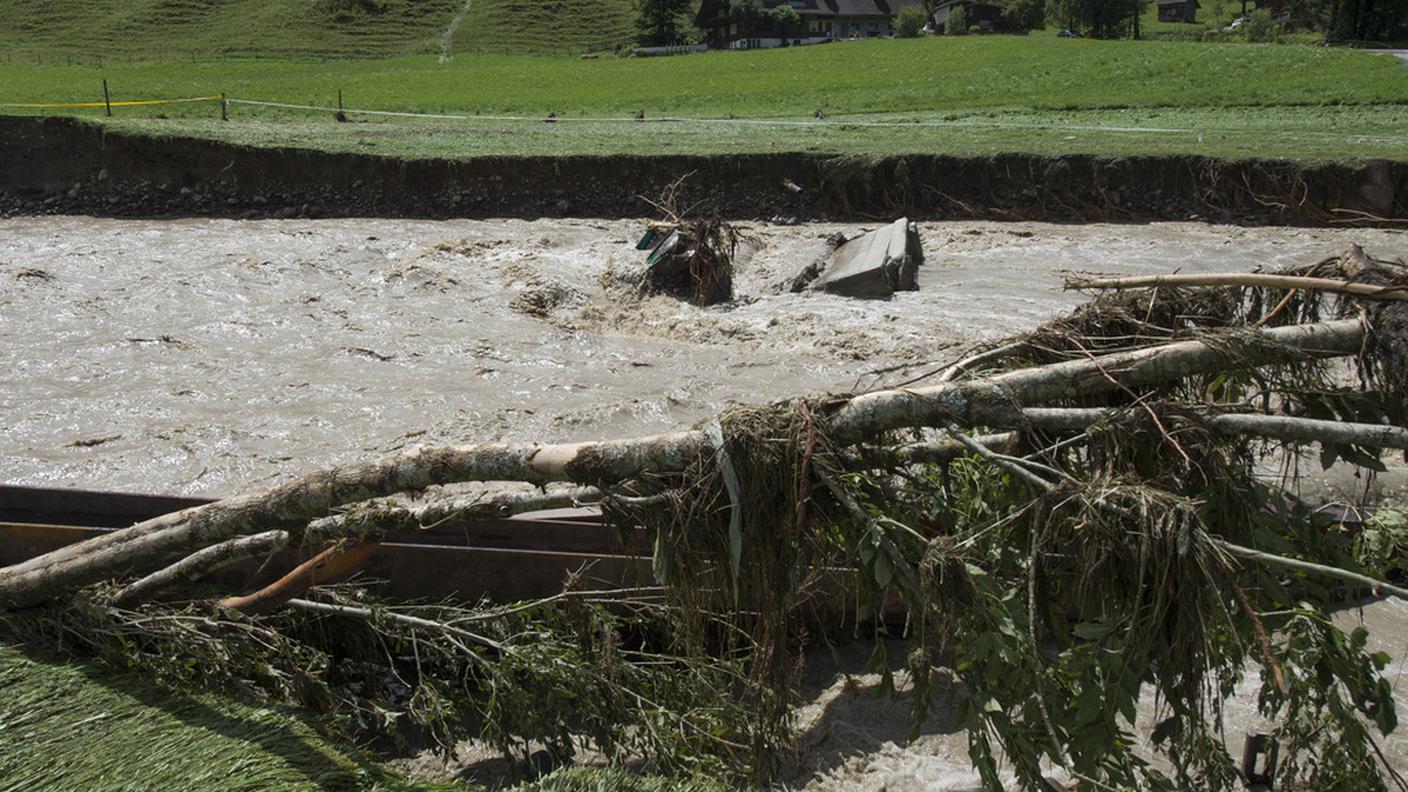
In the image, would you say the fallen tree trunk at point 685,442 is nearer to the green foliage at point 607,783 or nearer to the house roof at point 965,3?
the green foliage at point 607,783

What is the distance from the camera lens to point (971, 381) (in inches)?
145

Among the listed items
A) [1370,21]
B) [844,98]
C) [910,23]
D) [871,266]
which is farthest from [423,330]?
[910,23]

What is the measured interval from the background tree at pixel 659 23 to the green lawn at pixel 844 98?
17508 mm

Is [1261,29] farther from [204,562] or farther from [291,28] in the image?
[204,562]

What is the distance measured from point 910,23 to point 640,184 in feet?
215

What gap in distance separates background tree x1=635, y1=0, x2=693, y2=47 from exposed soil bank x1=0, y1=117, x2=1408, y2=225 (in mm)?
51041

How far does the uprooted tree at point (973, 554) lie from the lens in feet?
10.6

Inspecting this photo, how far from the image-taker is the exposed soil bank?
14500 mm

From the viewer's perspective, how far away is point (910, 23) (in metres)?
76.2

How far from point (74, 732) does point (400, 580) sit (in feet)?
4.95

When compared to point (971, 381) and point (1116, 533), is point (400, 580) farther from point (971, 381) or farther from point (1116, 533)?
point (1116, 533)

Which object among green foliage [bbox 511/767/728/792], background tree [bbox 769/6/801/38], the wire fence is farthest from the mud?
background tree [bbox 769/6/801/38]

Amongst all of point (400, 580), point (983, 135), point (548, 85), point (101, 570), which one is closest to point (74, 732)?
point (101, 570)

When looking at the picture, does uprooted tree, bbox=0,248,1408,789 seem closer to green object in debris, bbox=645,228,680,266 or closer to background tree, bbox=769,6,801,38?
green object in debris, bbox=645,228,680,266
